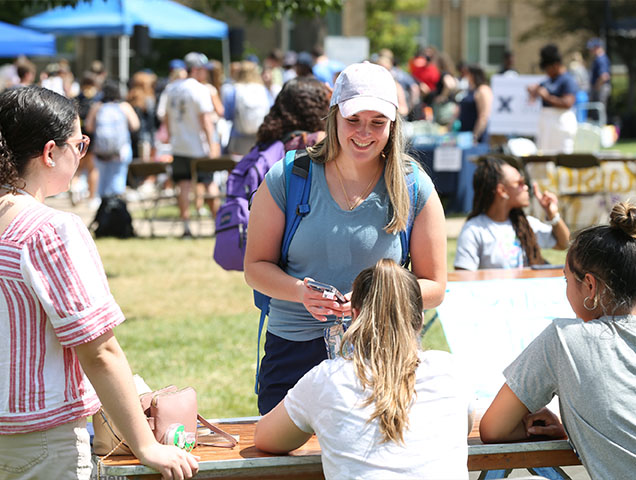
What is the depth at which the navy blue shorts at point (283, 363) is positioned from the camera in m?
3.21

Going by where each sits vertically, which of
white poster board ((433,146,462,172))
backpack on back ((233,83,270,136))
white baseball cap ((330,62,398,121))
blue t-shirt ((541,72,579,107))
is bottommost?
white poster board ((433,146,462,172))

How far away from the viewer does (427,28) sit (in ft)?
123

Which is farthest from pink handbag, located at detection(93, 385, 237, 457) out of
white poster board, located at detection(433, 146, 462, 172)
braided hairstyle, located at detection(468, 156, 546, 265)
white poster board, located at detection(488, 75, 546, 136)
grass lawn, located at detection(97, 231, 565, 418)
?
white poster board, located at detection(488, 75, 546, 136)

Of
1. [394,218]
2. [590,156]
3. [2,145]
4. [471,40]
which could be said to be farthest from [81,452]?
[471,40]

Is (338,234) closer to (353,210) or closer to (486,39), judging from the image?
(353,210)

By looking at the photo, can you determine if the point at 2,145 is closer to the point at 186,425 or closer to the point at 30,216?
the point at 30,216

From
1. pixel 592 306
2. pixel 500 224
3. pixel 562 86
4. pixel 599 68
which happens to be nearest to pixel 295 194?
pixel 592 306

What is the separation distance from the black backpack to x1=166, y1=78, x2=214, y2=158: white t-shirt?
3.42ft

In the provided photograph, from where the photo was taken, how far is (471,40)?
3744cm

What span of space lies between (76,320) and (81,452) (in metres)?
0.40

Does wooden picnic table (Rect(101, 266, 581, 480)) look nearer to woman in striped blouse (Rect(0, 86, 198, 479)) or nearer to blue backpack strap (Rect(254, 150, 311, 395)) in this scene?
woman in striped blouse (Rect(0, 86, 198, 479))

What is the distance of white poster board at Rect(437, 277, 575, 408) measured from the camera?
4.11 meters

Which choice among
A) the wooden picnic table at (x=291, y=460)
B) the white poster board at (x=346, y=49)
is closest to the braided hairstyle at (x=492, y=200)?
the wooden picnic table at (x=291, y=460)

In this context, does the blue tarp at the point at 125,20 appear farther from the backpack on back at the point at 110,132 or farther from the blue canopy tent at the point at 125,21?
the backpack on back at the point at 110,132
